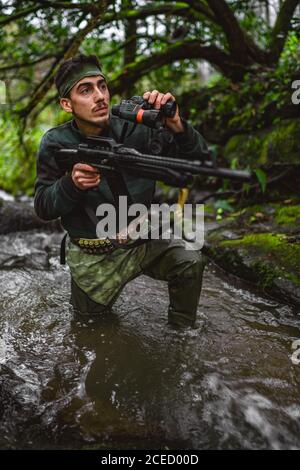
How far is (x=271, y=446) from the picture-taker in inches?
Answer: 94.5

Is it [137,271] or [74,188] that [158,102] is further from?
→ [137,271]

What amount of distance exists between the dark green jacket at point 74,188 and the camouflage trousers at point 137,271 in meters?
0.30

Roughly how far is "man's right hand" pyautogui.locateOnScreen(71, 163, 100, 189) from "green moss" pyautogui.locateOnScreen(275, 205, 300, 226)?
3426 millimetres

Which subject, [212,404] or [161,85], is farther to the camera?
[161,85]

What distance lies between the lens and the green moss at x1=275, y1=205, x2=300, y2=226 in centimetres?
543

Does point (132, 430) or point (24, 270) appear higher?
point (24, 270)

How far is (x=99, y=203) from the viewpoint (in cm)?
359

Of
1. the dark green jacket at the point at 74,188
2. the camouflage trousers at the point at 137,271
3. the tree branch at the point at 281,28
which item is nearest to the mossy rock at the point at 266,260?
the camouflage trousers at the point at 137,271

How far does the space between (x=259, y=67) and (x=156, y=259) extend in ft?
15.9

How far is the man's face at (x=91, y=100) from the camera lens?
3270 millimetres

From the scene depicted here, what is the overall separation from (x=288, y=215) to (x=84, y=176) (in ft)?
12.2

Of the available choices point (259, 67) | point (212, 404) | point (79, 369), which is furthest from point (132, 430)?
point (259, 67)

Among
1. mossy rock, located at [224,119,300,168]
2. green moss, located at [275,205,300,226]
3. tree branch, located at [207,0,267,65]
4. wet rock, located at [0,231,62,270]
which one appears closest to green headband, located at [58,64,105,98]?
wet rock, located at [0,231,62,270]
